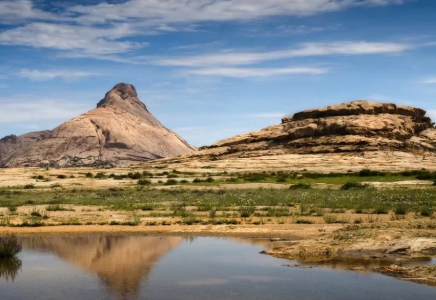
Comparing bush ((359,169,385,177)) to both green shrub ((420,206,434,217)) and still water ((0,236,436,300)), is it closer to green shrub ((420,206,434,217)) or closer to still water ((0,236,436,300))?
green shrub ((420,206,434,217))

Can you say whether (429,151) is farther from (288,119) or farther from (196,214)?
(196,214)

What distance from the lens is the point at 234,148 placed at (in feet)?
363

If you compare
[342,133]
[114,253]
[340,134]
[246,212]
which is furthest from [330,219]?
[342,133]

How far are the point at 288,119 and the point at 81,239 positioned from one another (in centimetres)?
10602

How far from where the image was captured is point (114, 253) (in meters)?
17.0

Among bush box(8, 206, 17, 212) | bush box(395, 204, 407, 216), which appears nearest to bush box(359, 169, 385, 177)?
bush box(395, 204, 407, 216)

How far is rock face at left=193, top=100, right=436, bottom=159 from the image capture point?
9844cm

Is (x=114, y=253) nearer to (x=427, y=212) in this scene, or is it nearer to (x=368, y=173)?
(x=427, y=212)

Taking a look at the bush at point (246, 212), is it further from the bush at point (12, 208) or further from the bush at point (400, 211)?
the bush at point (12, 208)

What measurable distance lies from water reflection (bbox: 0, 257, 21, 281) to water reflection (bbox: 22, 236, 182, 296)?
1377mm

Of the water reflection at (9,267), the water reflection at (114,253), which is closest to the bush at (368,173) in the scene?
the water reflection at (114,253)

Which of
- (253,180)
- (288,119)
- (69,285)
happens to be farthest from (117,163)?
(69,285)

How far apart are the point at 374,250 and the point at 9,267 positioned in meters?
10.3

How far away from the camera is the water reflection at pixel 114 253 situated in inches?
525
